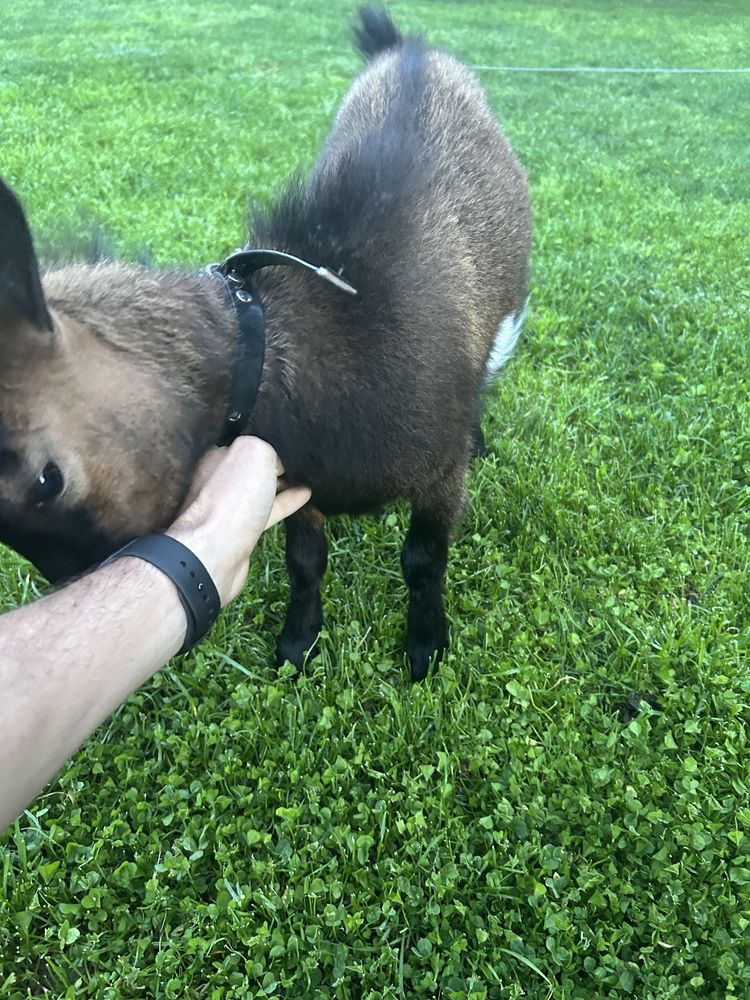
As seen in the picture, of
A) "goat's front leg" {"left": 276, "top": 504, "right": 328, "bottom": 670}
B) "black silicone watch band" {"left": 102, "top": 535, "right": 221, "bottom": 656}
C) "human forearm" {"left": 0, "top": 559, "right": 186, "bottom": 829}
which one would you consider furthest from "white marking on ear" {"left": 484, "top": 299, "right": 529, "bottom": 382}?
"human forearm" {"left": 0, "top": 559, "right": 186, "bottom": 829}

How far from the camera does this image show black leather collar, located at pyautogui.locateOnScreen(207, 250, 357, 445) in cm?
200

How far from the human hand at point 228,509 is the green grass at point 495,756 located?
77 centimetres

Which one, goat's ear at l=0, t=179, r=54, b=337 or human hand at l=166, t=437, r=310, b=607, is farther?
human hand at l=166, t=437, r=310, b=607

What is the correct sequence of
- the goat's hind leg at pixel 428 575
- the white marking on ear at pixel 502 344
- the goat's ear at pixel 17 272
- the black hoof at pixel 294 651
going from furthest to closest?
the white marking on ear at pixel 502 344, the black hoof at pixel 294 651, the goat's hind leg at pixel 428 575, the goat's ear at pixel 17 272

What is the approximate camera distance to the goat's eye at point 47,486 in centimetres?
165

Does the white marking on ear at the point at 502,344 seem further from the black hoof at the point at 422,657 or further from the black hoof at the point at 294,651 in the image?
the black hoof at the point at 294,651

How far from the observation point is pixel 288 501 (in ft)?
7.55

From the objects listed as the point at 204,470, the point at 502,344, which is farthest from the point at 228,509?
the point at 502,344

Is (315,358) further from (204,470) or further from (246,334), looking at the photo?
(204,470)

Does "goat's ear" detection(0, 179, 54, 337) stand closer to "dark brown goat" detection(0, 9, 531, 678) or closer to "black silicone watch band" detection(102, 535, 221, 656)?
"dark brown goat" detection(0, 9, 531, 678)

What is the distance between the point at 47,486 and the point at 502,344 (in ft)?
7.70

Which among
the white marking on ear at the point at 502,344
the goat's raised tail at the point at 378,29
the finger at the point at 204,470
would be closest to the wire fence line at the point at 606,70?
the goat's raised tail at the point at 378,29

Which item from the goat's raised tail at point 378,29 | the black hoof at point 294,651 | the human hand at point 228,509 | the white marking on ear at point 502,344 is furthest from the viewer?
the goat's raised tail at point 378,29

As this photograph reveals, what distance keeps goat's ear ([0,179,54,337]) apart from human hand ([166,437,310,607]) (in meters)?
0.52
